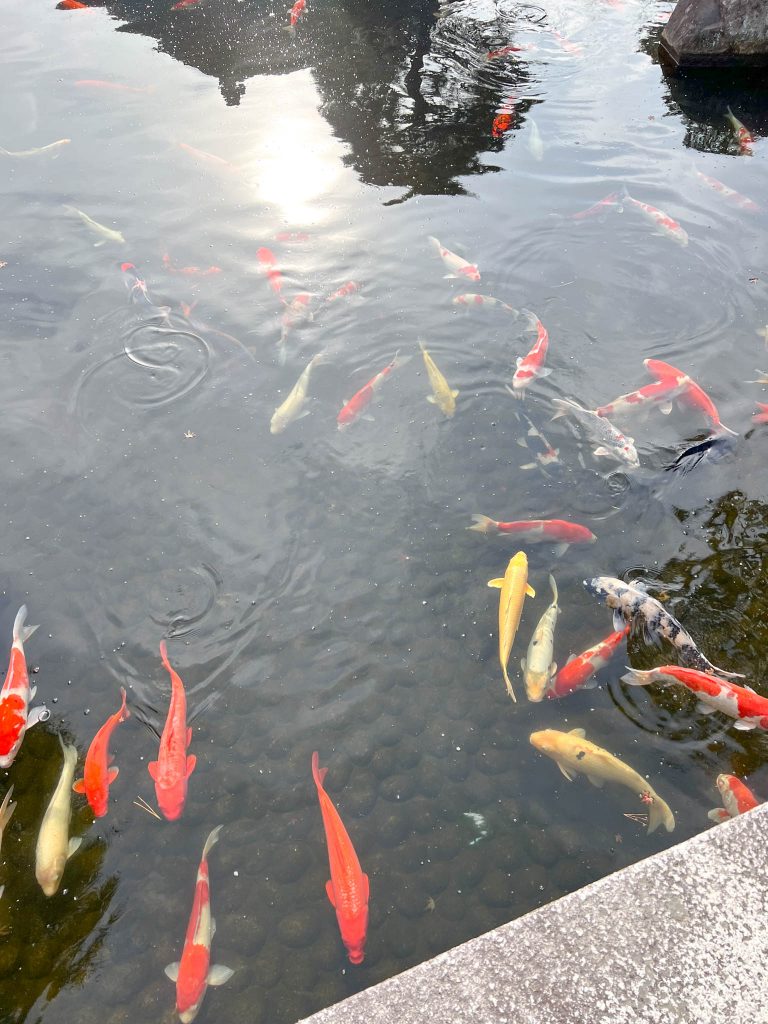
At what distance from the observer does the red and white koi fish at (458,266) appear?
269 inches

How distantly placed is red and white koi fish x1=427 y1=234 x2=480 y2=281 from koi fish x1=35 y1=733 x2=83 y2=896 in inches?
215

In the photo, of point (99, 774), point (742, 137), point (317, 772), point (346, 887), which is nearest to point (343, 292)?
point (317, 772)

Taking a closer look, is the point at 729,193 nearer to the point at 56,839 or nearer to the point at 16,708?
the point at 16,708

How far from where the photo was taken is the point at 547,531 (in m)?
4.84

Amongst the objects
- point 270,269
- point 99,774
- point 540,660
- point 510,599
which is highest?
point 270,269

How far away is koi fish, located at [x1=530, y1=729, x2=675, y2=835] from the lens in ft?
11.9

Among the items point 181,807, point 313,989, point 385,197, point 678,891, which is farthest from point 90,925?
point 385,197

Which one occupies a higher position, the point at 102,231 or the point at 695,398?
the point at 102,231

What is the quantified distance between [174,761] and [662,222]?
280 inches

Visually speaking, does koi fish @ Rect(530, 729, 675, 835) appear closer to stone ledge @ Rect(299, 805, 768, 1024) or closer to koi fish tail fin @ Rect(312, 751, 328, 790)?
stone ledge @ Rect(299, 805, 768, 1024)

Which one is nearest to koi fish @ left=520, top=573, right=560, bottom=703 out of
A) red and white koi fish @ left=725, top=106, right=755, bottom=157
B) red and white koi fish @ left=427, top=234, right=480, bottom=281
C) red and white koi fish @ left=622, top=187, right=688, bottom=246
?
red and white koi fish @ left=427, top=234, right=480, bottom=281

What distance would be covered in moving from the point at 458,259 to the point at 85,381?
150 inches

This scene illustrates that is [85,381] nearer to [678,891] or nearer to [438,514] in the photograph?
[438,514]

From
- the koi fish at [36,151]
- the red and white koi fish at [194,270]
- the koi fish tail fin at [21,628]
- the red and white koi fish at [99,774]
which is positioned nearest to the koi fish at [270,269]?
the red and white koi fish at [194,270]
